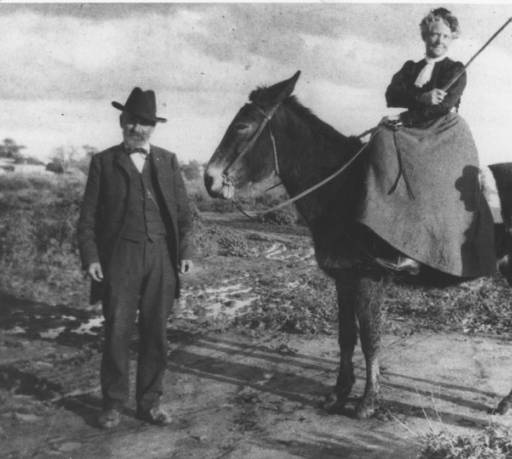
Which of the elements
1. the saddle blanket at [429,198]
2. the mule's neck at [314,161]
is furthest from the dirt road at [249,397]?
the mule's neck at [314,161]

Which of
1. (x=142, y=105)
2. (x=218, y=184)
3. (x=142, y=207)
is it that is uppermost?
(x=142, y=105)

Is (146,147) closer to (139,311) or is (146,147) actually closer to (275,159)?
(275,159)

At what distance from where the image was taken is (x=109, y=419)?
393cm

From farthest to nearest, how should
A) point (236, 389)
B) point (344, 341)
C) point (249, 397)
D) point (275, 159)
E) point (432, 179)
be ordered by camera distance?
point (236, 389), point (249, 397), point (344, 341), point (275, 159), point (432, 179)

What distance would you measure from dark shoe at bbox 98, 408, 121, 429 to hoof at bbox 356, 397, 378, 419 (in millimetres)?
1847

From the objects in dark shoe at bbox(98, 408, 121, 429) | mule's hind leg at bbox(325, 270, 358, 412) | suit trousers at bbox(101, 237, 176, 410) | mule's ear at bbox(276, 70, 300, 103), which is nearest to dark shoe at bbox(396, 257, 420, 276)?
mule's hind leg at bbox(325, 270, 358, 412)

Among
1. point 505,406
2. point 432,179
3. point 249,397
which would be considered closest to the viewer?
point 432,179

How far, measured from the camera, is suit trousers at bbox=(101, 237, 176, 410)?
12.8 ft

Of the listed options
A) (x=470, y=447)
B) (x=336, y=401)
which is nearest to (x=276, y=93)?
(x=336, y=401)

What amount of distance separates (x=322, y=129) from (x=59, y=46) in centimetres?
418

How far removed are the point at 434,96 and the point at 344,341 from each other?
2.07 metres

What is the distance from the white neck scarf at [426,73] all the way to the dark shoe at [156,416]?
10.5 feet

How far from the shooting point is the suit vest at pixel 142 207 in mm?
3885

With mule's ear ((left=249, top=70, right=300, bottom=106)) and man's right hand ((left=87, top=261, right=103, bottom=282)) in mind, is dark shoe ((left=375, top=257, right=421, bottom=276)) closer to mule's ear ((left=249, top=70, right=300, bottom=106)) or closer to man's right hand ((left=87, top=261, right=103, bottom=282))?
mule's ear ((left=249, top=70, right=300, bottom=106))
